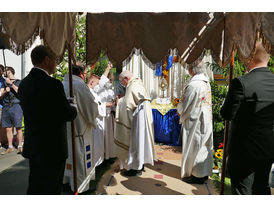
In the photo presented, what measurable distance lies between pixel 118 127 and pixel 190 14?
91.2 inches

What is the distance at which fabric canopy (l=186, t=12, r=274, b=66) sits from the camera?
2.13 meters

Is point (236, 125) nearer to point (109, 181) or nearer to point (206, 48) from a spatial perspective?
point (206, 48)

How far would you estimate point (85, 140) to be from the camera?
10.4 ft

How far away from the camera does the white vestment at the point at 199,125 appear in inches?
137

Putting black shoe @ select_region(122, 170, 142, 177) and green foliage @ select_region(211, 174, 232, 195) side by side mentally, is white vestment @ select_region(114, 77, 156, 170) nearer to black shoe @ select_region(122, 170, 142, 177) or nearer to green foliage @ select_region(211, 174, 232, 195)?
black shoe @ select_region(122, 170, 142, 177)

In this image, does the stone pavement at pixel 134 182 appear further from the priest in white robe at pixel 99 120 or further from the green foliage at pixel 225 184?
the priest in white robe at pixel 99 120

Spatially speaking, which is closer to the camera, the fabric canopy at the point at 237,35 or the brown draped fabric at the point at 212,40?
the fabric canopy at the point at 237,35

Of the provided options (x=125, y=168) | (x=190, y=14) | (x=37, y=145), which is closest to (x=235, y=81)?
(x=190, y=14)

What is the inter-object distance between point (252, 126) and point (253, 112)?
0.48 ft

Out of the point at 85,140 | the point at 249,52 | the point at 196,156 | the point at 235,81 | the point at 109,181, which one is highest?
the point at 249,52

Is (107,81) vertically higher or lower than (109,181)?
higher

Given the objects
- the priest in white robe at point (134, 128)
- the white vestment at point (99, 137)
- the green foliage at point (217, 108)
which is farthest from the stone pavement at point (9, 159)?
the green foliage at point (217, 108)

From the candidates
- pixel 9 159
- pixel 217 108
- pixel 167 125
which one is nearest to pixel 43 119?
pixel 9 159

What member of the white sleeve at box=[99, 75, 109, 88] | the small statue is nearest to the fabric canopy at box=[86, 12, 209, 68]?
the white sleeve at box=[99, 75, 109, 88]
